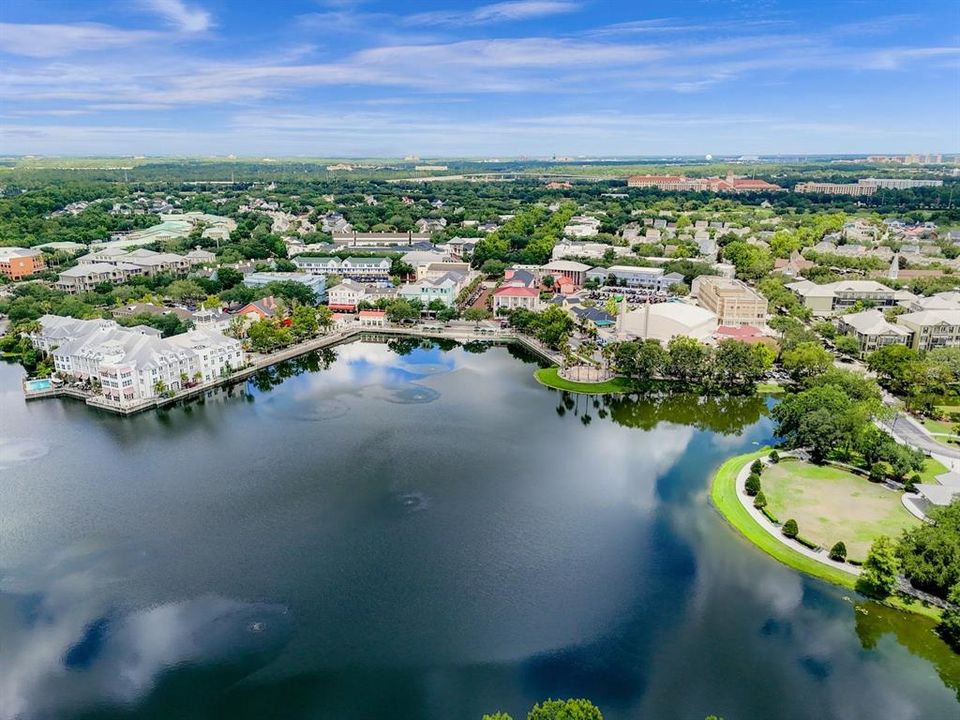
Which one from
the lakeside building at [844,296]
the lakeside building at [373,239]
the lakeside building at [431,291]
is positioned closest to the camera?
the lakeside building at [844,296]

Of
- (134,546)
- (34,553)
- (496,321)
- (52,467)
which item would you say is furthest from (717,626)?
(496,321)

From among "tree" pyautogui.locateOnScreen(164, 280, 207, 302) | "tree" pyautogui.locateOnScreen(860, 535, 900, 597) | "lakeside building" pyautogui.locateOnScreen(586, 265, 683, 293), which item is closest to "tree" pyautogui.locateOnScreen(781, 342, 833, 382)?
"tree" pyautogui.locateOnScreen(860, 535, 900, 597)

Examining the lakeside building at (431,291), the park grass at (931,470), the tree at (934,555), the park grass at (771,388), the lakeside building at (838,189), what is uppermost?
the lakeside building at (838,189)

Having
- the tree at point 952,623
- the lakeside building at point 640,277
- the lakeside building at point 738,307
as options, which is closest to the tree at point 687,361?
the lakeside building at point 738,307

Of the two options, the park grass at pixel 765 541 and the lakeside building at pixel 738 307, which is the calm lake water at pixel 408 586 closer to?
the park grass at pixel 765 541

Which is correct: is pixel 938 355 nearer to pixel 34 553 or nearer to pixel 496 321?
pixel 496 321

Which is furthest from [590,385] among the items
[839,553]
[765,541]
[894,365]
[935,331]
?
[935,331]

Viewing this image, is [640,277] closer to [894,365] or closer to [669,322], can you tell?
[669,322]
